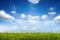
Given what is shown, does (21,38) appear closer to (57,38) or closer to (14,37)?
(14,37)

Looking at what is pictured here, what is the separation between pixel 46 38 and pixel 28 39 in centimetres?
137

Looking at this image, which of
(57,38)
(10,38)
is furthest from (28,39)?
(57,38)

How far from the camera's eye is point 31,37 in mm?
13984

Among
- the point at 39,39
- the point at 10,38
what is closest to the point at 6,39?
the point at 10,38

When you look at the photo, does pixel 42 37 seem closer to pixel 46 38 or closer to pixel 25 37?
pixel 46 38

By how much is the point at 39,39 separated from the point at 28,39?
827mm

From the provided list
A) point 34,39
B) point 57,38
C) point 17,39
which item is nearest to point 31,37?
point 34,39

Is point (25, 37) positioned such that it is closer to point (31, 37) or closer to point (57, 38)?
point (31, 37)

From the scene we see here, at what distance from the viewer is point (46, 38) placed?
1396cm

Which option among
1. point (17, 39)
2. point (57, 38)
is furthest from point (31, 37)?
point (57, 38)

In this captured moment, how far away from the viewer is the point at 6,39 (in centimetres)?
1370

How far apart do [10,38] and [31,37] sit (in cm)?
159

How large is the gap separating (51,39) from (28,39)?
1757 mm

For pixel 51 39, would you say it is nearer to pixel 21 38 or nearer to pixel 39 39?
pixel 39 39
